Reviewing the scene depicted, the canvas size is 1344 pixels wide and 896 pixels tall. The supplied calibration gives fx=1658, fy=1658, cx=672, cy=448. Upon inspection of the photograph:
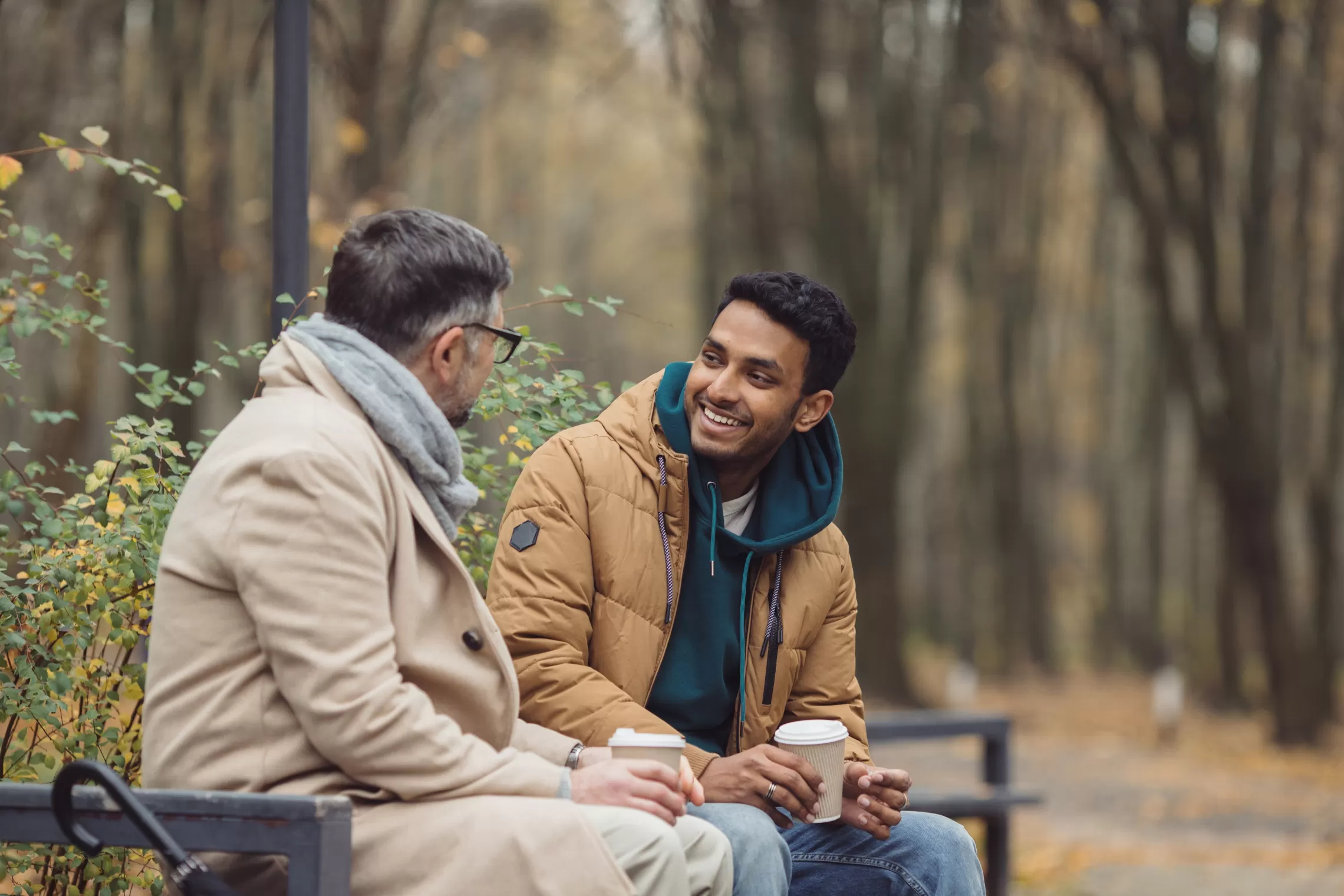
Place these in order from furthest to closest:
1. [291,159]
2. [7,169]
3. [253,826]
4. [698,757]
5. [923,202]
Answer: [923,202]
[291,159]
[7,169]
[698,757]
[253,826]

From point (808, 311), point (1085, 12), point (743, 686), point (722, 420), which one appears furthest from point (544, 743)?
point (1085, 12)

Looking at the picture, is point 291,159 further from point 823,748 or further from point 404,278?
point 823,748

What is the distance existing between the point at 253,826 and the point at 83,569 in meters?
1.30

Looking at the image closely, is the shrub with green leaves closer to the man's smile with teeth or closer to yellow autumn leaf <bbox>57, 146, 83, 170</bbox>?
yellow autumn leaf <bbox>57, 146, 83, 170</bbox>

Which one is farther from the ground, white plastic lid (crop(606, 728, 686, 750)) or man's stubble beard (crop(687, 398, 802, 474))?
man's stubble beard (crop(687, 398, 802, 474))

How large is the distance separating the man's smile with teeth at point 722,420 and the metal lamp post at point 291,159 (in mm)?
1171

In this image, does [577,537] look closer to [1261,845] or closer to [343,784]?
[343,784]

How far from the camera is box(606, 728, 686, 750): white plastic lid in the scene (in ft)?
9.80

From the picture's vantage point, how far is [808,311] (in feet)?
13.0

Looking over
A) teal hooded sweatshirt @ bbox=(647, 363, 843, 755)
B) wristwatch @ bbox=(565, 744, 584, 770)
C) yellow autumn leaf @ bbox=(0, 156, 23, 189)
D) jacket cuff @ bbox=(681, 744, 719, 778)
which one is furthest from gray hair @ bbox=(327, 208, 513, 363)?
yellow autumn leaf @ bbox=(0, 156, 23, 189)

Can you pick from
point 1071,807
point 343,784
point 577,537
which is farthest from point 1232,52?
point 343,784

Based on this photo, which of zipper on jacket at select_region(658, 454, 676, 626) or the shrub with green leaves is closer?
the shrub with green leaves

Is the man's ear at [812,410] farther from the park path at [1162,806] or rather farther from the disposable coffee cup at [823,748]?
the park path at [1162,806]

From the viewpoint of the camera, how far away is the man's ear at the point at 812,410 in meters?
4.02
